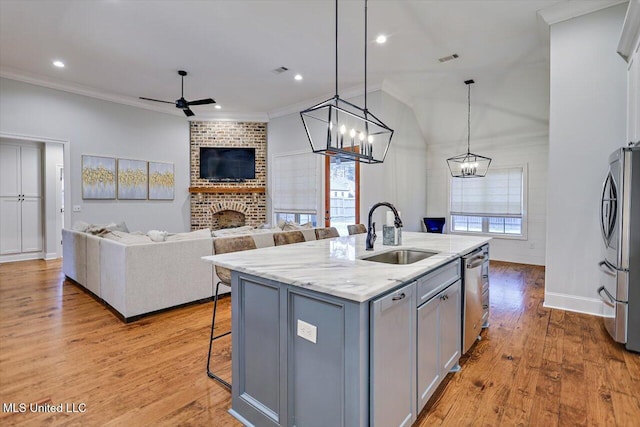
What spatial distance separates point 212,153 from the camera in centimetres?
734

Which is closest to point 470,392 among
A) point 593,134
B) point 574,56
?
point 593,134

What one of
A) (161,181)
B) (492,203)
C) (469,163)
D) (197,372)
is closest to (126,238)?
(197,372)

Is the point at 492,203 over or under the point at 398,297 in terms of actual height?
over

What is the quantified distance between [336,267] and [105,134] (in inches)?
252

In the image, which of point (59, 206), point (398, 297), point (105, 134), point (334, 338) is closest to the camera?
point (334, 338)

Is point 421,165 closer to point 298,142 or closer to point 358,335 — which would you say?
point 298,142

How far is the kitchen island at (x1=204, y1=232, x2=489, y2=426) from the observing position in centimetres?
134

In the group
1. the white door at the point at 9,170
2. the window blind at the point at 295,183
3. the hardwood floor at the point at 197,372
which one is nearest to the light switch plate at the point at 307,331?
the hardwood floor at the point at 197,372

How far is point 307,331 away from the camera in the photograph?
57.4 inches

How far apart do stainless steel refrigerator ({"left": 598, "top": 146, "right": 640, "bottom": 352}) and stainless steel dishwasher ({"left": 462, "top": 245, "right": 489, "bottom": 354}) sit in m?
1.00

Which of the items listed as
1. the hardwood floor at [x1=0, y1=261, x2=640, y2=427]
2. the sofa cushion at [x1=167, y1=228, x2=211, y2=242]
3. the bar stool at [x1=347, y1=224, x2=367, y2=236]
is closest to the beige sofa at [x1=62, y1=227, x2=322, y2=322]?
the sofa cushion at [x1=167, y1=228, x2=211, y2=242]

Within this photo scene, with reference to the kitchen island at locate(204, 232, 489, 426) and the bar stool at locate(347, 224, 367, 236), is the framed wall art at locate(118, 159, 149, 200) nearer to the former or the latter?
the bar stool at locate(347, 224, 367, 236)

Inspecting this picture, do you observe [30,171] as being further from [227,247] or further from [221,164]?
[227,247]

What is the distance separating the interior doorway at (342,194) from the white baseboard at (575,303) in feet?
10.2
